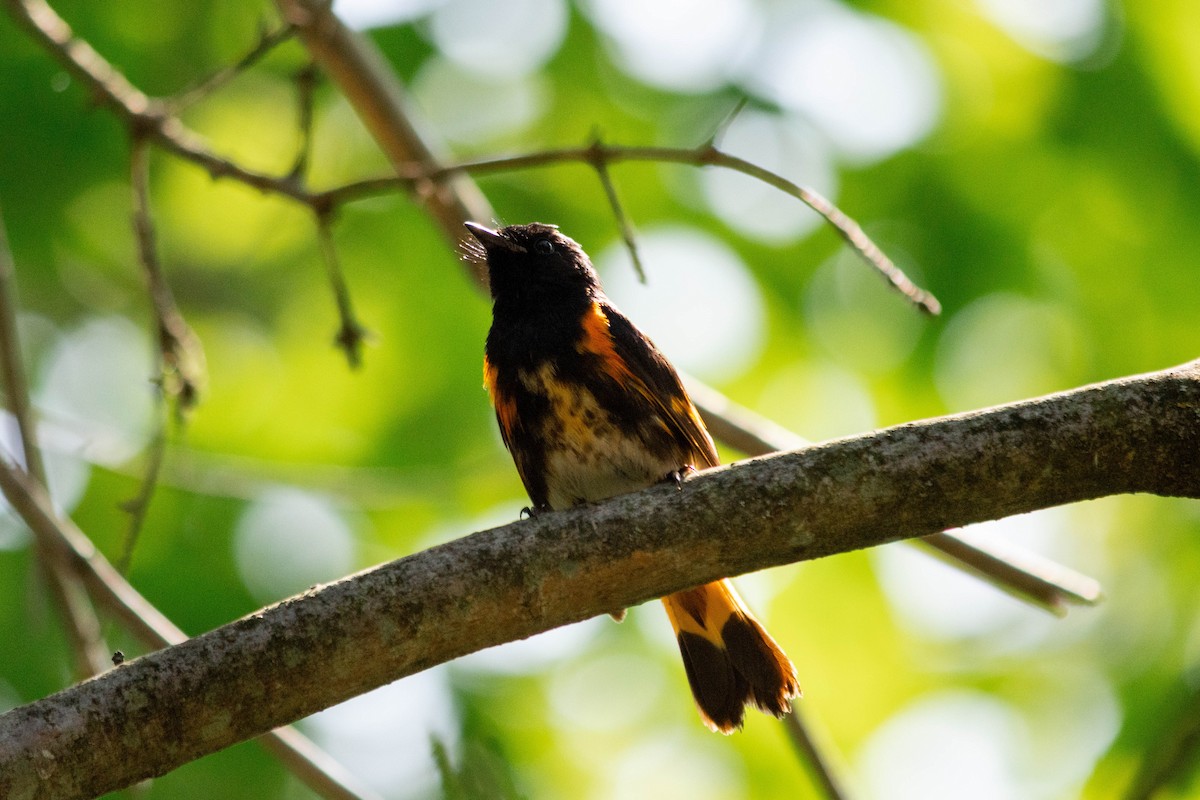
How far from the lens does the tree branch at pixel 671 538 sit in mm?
2168

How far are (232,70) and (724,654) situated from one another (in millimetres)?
2311

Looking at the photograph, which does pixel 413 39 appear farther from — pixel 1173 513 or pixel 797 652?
pixel 1173 513

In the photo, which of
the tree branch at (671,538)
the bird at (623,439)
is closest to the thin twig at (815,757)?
the bird at (623,439)

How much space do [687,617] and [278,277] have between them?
3940 millimetres

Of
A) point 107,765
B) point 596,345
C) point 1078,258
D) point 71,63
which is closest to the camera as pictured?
point 107,765

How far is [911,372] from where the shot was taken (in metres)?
5.58

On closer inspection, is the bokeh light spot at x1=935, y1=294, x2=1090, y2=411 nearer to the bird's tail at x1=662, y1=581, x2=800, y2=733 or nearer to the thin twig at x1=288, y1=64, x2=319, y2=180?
the bird's tail at x1=662, y1=581, x2=800, y2=733

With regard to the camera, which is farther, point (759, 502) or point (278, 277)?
point (278, 277)

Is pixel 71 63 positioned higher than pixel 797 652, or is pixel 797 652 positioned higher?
pixel 71 63

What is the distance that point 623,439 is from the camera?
3.72 metres

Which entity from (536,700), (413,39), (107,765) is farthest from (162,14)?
(107,765)

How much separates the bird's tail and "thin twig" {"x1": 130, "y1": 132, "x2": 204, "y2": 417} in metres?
1.66

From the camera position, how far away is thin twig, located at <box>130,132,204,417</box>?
11.5 feet

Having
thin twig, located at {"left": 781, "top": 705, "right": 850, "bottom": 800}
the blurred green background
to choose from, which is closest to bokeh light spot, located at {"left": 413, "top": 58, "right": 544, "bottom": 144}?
the blurred green background
